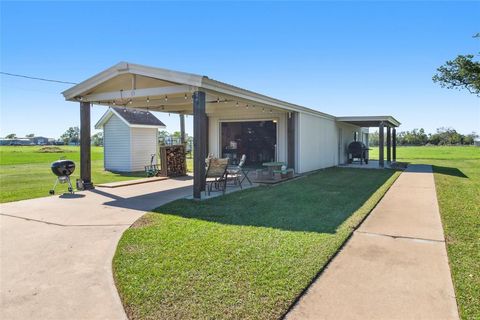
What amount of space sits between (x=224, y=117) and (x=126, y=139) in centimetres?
473

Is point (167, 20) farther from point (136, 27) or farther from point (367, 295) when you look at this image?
point (367, 295)

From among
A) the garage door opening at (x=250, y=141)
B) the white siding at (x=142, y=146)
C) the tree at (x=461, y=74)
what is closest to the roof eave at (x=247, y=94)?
the garage door opening at (x=250, y=141)

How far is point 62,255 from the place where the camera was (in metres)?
3.76

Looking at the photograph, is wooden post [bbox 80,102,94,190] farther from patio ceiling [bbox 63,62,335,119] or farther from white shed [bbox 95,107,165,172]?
white shed [bbox 95,107,165,172]

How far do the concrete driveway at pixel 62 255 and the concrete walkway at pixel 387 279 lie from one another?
1.69 metres

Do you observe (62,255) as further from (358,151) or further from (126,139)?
(358,151)

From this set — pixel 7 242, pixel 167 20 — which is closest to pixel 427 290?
pixel 7 242

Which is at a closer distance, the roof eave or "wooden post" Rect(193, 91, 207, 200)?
"wooden post" Rect(193, 91, 207, 200)

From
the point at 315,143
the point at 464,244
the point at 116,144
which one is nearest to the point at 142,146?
the point at 116,144

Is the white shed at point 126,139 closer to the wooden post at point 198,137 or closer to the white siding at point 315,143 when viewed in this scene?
the white siding at point 315,143

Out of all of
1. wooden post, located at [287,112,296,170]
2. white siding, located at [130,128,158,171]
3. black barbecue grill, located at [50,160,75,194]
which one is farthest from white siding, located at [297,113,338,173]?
black barbecue grill, located at [50,160,75,194]

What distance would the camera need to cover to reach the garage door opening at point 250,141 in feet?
51.3

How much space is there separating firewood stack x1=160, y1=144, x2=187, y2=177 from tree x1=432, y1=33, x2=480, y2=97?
1144cm

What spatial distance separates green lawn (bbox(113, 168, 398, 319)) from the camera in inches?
101
